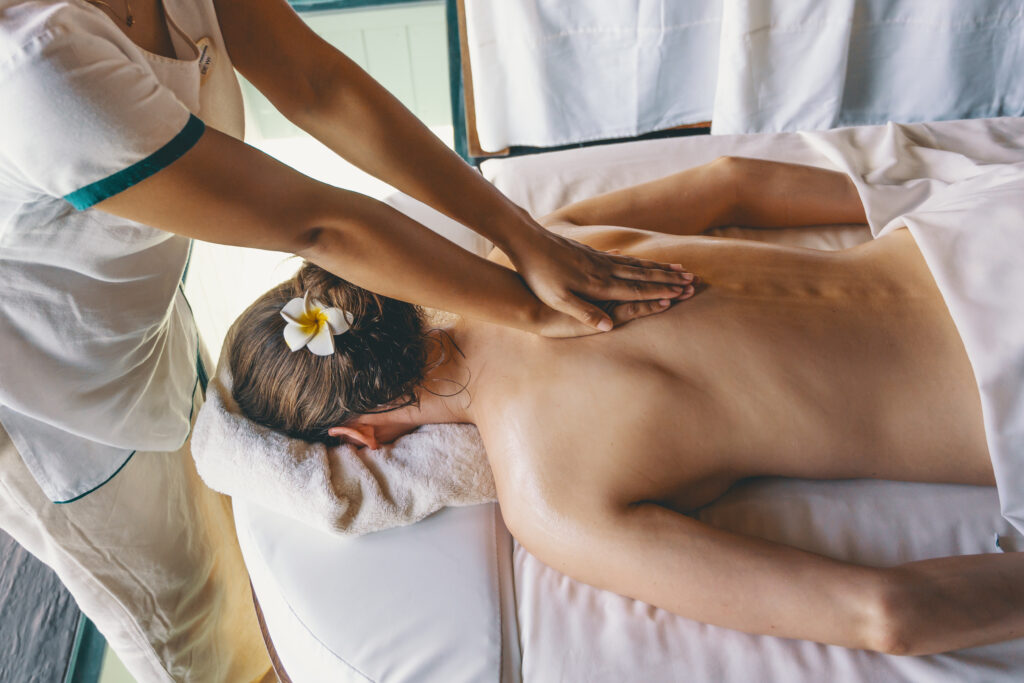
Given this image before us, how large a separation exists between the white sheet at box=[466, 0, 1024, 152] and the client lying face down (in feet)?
3.20

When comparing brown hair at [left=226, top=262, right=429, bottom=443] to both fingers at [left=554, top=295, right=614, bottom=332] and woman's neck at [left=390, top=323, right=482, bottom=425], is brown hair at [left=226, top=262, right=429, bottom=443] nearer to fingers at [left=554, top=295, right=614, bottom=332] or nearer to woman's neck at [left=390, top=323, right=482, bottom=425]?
woman's neck at [left=390, top=323, right=482, bottom=425]

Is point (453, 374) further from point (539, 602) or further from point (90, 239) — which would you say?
point (90, 239)

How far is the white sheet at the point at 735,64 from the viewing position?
189 cm

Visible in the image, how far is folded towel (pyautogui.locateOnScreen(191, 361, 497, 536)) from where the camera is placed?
1179 millimetres

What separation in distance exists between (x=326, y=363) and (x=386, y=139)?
1.23 ft

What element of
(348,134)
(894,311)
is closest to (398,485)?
(348,134)

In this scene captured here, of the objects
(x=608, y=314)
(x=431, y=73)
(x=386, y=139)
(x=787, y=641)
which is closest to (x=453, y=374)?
(x=608, y=314)

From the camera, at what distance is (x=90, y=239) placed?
2.86ft

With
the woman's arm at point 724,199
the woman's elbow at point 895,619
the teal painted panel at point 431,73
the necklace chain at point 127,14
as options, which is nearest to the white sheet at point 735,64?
the teal painted panel at point 431,73

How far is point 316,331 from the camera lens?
111 cm

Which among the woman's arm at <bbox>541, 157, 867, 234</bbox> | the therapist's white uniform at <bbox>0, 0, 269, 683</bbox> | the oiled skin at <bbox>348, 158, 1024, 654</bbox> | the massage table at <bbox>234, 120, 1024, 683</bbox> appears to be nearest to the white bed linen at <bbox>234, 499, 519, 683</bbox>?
the massage table at <bbox>234, 120, 1024, 683</bbox>

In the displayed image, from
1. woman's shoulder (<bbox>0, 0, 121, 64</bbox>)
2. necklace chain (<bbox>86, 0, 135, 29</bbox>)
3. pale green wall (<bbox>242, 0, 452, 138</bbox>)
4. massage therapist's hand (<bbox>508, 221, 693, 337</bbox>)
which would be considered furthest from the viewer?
pale green wall (<bbox>242, 0, 452, 138</bbox>)

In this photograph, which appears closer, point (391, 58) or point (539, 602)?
point (539, 602)

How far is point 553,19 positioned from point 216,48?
1.29 meters
